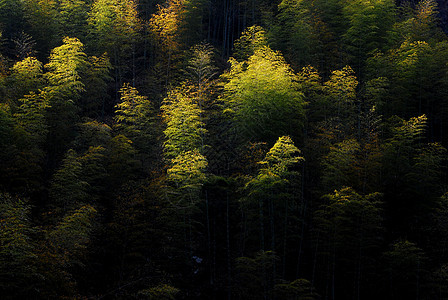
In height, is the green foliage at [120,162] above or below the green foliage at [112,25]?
below

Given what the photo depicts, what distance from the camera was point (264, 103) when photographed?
27234mm

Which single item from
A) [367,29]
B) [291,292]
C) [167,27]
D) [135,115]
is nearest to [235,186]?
[291,292]

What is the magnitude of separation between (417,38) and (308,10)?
1376cm

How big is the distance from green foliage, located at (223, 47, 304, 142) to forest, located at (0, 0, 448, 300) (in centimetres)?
15

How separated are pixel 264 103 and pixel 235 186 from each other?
739cm

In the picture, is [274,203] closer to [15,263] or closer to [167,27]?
[15,263]

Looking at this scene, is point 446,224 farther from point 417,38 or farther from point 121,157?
point 417,38

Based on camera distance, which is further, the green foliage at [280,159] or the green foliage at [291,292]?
the green foliage at [280,159]

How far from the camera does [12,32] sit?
43656 mm

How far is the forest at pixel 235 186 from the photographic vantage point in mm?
20156

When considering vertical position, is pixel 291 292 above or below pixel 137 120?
below

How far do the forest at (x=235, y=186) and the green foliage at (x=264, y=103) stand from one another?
148 mm

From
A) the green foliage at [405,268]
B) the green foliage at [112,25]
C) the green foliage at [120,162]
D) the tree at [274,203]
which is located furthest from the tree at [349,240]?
the green foliage at [112,25]

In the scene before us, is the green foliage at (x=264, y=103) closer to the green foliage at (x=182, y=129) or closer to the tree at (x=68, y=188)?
the green foliage at (x=182, y=129)
